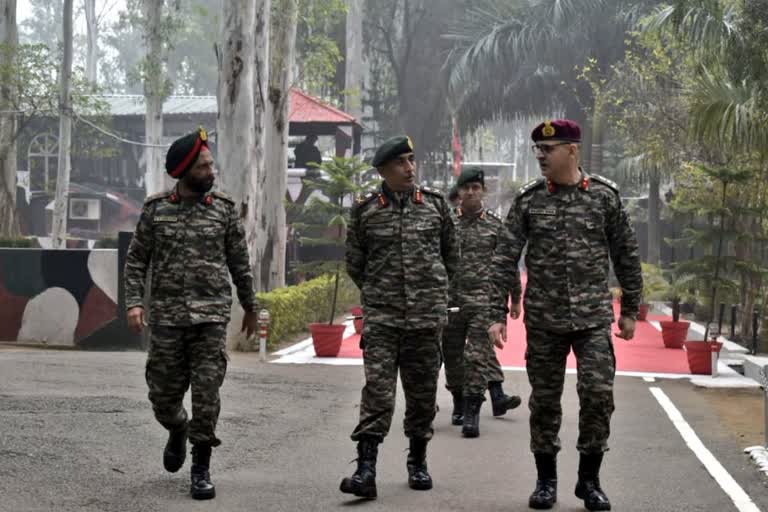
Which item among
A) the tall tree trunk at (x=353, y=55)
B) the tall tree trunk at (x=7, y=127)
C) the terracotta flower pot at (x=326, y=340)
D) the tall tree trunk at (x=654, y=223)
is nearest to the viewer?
the terracotta flower pot at (x=326, y=340)

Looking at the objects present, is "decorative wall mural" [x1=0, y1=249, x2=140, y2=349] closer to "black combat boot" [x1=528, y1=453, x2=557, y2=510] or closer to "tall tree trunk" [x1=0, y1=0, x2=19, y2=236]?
"black combat boot" [x1=528, y1=453, x2=557, y2=510]

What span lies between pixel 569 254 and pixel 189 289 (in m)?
2.07

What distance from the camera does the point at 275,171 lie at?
25.0 m

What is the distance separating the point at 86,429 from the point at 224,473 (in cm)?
177

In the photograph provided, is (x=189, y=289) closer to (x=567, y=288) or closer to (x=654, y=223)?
(x=567, y=288)

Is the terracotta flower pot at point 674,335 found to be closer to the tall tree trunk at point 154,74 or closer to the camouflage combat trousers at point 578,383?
the camouflage combat trousers at point 578,383

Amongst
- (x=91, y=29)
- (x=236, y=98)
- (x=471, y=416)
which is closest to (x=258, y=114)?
(x=236, y=98)

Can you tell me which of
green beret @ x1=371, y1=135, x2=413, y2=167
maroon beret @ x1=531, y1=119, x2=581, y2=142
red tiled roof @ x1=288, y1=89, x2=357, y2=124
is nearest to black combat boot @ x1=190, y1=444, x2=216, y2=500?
green beret @ x1=371, y1=135, x2=413, y2=167

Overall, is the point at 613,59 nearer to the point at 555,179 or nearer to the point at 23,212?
the point at 23,212

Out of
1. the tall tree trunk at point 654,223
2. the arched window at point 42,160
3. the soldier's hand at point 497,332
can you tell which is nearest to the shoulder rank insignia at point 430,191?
the soldier's hand at point 497,332

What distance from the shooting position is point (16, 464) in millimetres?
8117

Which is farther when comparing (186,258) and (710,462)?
(710,462)

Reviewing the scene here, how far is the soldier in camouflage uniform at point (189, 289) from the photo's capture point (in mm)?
7465

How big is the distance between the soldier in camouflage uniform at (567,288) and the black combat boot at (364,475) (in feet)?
2.86
